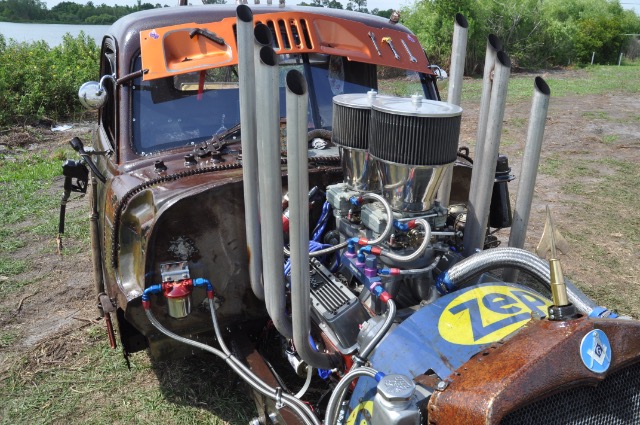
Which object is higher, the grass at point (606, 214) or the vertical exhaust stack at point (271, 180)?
the vertical exhaust stack at point (271, 180)

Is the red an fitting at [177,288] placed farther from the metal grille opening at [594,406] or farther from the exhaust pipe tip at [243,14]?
the metal grille opening at [594,406]

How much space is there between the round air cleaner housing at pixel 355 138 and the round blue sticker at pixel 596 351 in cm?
121

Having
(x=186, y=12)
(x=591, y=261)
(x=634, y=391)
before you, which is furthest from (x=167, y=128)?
(x=591, y=261)

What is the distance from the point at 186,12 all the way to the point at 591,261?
4.31 metres

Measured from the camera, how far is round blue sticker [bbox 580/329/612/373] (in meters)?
1.54

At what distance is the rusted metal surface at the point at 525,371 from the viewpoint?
147 centimetres

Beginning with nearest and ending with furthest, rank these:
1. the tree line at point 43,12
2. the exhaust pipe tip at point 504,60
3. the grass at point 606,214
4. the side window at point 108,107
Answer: the exhaust pipe tip at point 504,60 → the side window at point 108,107 → the grass at point 606,214 → the tree line at point 43,12

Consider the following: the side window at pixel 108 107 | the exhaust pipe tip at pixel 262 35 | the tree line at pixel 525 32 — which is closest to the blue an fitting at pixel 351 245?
the exhaust pipe tip at pixel 262 35

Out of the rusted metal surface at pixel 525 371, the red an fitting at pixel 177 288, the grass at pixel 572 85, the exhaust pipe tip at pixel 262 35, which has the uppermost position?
the exhaust pipe tip at pixel 262 35

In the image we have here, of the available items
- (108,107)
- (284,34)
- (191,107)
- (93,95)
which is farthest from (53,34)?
(284,34)

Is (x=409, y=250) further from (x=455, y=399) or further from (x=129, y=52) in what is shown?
(x=129, y=52)

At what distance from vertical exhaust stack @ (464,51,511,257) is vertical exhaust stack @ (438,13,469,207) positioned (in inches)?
8.5

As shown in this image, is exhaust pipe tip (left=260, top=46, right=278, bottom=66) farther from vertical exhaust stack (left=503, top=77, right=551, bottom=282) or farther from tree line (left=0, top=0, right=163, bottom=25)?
tree line (left=0, top=0, right=163, bottom=25)

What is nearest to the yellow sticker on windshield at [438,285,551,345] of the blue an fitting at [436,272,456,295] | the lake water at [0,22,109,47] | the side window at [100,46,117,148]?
the blue an fitting at [436,272,456,295]
